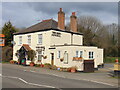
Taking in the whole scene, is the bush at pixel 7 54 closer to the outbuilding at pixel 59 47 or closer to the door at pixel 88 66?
→ the outbuilding at pixel 59 47

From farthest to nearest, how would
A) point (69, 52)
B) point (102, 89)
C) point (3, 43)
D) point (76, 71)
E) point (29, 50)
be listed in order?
point (3, 43) → point (29, 50) → point (69, 52) → point (76, 71) → point (102, 89)

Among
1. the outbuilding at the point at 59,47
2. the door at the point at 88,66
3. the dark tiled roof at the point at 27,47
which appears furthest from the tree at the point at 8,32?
the door at the point at 88,66

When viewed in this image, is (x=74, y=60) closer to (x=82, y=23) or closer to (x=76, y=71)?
(x=76, y=71)

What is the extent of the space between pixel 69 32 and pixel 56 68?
885 cm

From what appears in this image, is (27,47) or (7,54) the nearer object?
(27,47)

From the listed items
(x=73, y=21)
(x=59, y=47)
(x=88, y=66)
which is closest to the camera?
(x=88, y=66)

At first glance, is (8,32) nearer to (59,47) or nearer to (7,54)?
(7,54)

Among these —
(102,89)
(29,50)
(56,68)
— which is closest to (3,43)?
(29,50)

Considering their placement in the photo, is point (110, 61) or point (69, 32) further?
point (110, 61)

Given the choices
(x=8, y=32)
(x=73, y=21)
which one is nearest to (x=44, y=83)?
(x=73, y=21)

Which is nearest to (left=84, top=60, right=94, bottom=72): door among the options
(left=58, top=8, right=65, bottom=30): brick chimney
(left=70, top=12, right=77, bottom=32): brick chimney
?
(left=58, top=8, right=65, bottom=30): brick chimney

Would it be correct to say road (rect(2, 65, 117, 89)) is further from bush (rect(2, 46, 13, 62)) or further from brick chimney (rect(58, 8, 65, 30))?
bush (rect(2, 46, 13, 62))

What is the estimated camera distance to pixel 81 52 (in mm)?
23484

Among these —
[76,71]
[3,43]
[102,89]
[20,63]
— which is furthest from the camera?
[3,43]
